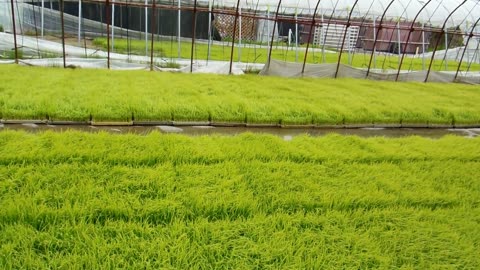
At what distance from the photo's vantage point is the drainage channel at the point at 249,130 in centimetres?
377

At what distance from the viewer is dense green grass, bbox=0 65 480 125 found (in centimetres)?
410

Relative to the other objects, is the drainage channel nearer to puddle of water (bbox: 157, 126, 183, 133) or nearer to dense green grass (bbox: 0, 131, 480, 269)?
puddle of water (bbox: 157, 126, 183, 133)

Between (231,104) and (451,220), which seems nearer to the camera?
(451,220)

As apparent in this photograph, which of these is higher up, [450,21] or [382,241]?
[450,21]

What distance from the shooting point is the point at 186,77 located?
6.54m

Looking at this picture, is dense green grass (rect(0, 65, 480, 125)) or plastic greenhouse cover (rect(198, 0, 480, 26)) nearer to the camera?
dense green grass (rect(0, 65, 480, 125))

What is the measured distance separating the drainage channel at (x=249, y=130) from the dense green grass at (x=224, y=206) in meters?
0.62

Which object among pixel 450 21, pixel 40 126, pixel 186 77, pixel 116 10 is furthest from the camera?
pixel 450 21

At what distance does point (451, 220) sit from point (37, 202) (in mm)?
2571

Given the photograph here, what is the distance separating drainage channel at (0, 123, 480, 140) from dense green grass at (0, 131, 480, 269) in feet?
2.02

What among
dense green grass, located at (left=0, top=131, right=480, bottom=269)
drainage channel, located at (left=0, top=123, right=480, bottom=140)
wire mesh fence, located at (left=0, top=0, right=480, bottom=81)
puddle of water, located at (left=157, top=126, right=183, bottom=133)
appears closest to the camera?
dense green grass, located at (left=0, top=131, right=480, bottom=269)

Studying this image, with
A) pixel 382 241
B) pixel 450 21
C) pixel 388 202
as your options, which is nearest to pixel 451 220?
pixel 388 202

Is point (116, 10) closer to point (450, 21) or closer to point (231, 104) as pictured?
point (231, 104)

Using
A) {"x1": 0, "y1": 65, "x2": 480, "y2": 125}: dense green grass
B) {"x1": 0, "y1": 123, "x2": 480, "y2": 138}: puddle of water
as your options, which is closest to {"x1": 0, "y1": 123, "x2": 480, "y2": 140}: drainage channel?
{"x1": 0, "y1": 123, "x2": 480, "y2": 138}: puddle of water
